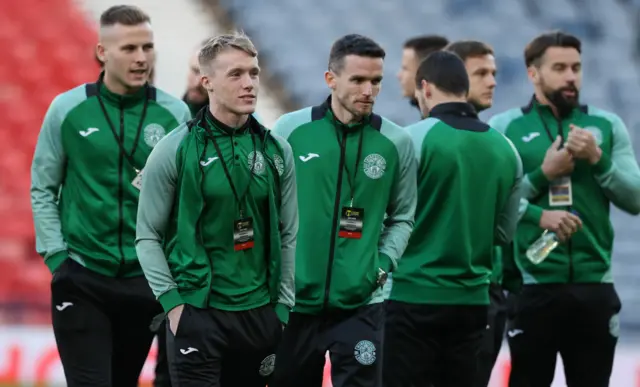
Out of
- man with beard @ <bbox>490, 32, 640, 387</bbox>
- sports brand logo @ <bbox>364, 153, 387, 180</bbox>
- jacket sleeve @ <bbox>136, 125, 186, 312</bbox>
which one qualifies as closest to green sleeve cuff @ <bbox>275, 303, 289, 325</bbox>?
jacket sleeve @ <bbox>136, 125, 186, 312</bbox>

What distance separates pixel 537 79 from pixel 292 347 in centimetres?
223

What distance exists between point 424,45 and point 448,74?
139 cm

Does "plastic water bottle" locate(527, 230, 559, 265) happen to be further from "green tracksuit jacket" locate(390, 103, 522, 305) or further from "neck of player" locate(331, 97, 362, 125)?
"neck of player" locate(331, 97, 362, 125)

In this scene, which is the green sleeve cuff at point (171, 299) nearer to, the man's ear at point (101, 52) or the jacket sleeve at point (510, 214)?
the man's ear at point (101, 52)

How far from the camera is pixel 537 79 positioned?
256 inches

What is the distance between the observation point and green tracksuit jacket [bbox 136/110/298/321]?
446cm

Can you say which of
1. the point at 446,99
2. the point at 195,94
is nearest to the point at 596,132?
the point at 446,99

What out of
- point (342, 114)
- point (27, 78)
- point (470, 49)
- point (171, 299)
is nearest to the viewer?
point (171, 299)

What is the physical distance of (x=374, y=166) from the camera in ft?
16.9

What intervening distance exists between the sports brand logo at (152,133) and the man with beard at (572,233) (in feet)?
6.05

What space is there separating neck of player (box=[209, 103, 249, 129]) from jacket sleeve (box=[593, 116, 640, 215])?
2.24m

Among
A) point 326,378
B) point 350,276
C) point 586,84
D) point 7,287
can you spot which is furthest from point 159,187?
point 586,84

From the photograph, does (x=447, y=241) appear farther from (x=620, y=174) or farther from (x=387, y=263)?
(x=620, y=174)

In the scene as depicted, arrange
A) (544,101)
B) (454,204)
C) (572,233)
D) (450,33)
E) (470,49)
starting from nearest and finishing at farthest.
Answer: (454,204)
(572,233)
(544,101)
(470,49)
(450,33)
